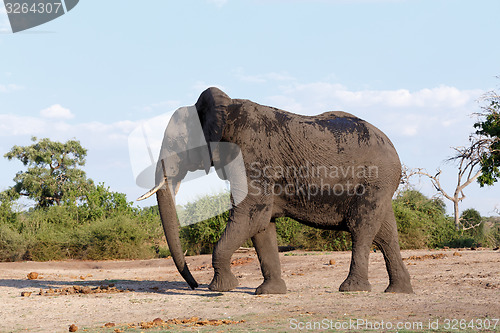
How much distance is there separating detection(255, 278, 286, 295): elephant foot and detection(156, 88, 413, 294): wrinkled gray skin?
0.05ft

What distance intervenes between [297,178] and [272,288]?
1.87 metres

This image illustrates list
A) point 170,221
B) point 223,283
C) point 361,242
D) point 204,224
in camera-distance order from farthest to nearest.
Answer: point 204,224, point 170,221, point 361,242, point 223,283

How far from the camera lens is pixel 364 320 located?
649cm

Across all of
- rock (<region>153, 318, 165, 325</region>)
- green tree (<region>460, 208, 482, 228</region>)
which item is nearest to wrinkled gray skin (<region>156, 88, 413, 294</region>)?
rock (<region>153, 318, 165, 325</region>)

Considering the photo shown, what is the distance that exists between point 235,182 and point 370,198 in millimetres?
2260

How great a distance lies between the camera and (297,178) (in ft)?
30.3

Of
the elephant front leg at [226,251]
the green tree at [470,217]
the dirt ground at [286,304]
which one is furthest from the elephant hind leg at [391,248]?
the green tree at [470,217]

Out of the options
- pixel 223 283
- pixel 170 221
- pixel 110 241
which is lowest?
pixel 223 283

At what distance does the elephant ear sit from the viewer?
8953 mm

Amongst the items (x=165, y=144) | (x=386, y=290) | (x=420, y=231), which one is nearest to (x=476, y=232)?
(x=420, y=231)

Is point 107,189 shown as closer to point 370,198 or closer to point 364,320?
point 370,198

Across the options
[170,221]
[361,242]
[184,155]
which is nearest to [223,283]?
[170,221]

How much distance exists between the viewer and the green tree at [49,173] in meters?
43.0

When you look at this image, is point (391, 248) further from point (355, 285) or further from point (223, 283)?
point (223, 283)
